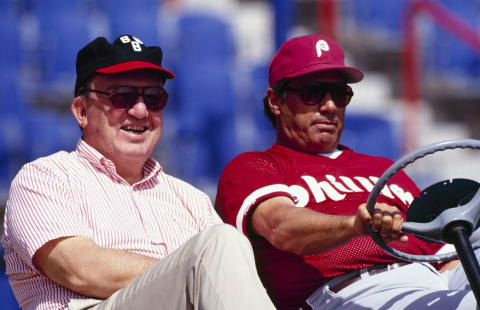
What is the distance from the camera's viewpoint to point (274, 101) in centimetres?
350

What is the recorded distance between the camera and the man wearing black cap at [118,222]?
2420 mm

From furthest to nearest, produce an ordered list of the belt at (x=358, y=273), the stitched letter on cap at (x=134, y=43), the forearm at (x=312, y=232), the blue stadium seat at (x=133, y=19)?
the blue stadium seat at (x=133, y=19), the stitched letter on cap at (x=134, y=43), the belt at (x=358, y=273), the forearm at (x=312, y=232)

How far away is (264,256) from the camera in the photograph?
10.1 ft

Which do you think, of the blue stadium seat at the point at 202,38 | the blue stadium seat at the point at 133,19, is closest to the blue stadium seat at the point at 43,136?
the blue stadium seat at the point at 133,19

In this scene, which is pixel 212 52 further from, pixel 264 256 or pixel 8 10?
pixel 264 256

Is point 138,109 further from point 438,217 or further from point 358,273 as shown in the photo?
point 438,217

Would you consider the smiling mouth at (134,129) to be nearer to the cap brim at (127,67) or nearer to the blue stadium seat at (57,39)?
the cap brim at (127,67)

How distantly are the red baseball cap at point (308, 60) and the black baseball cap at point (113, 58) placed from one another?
0.49 m

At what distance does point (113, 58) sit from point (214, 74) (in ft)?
15.2

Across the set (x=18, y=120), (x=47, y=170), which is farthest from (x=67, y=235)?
(x=18, y=120)

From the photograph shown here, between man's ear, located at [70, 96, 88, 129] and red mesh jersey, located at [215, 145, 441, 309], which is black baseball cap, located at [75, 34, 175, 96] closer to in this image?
man's ear, located at [70, 96, 88, 129]

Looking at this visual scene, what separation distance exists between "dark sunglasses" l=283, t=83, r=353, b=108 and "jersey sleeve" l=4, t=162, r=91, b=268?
1.04 metres

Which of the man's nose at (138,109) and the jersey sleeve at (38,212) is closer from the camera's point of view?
the jersey sleeve at (38,212)

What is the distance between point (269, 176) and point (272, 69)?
23.2 inches
